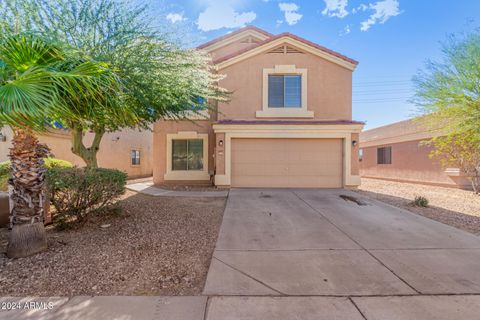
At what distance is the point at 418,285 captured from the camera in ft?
10.1

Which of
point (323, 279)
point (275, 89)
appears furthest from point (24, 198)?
point (275, 89)

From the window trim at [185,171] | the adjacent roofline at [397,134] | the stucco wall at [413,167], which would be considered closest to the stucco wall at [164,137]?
the window trim at [185,171]

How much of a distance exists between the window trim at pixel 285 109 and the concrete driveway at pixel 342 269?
20.9 ft

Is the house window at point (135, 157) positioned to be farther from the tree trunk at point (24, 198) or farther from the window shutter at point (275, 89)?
the tree trunk at point (24, 198)

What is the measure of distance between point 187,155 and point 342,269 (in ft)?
33.3

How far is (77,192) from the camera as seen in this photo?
191 inches

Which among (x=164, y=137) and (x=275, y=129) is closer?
(x=275, y=129)

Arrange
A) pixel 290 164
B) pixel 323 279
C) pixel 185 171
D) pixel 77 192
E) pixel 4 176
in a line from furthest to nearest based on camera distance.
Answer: pixel 185 171
pixel 290 164
pixel 4 176
pixel 77 192
pixel 323 279

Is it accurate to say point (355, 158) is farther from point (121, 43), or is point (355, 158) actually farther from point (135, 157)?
point (135, 157)

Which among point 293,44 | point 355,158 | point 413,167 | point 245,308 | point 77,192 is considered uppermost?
point 293,44

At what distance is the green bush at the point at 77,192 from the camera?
477 cm

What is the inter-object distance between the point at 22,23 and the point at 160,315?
6.47 meters

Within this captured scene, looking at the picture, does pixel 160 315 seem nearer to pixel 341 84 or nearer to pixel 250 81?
pixel 250 81

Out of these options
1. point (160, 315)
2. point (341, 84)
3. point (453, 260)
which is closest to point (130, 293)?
point (160, 315)
